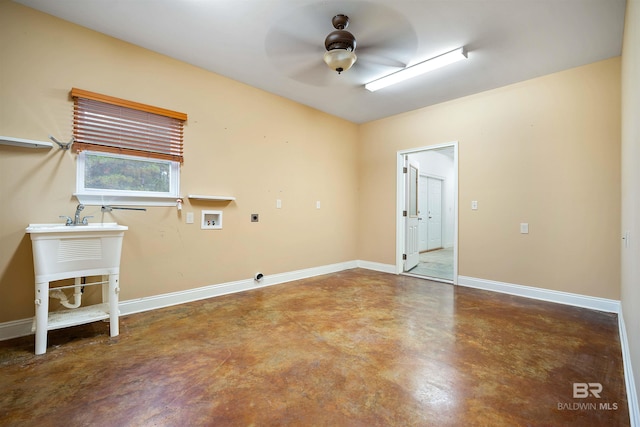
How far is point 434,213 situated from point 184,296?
681cm

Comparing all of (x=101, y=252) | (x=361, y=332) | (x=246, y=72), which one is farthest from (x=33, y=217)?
(x=361, y=332)

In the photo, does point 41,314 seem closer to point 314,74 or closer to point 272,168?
point 272,168

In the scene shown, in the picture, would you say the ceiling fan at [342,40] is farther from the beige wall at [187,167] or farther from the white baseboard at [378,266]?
the white baseboard at [378,266]

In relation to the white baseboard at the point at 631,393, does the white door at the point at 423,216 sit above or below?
above

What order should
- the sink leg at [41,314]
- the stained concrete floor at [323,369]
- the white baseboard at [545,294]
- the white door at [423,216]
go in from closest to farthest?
the stained concrete floor at [323,369], the sink leg at [41,314], the white baseboard at [545,294], the white door at [423,216]

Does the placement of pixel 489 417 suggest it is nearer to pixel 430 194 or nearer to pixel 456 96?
pixel 456 96

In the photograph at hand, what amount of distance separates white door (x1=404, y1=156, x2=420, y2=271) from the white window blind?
360 cm

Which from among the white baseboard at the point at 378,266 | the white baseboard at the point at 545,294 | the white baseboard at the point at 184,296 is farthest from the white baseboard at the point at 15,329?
the white baseboard at the point at 545,294

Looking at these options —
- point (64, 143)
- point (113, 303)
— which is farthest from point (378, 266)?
point (64, 143)

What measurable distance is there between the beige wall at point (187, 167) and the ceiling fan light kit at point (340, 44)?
1.61 meters

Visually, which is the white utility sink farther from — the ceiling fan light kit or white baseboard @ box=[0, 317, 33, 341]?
the ceiling fan light kit

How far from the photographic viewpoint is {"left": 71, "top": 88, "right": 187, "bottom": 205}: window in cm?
255

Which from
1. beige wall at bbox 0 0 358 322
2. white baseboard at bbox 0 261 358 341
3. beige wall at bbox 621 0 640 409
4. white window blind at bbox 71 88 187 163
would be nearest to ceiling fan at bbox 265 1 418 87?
beige wall at bbox 0 0 358 322

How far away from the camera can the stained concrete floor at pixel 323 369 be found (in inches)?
57.1
